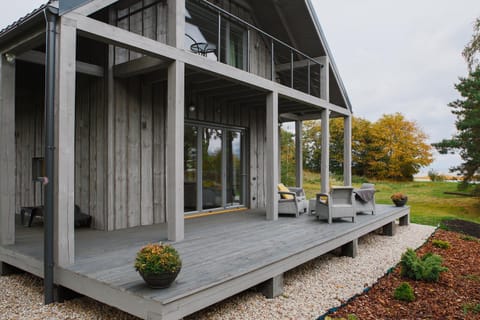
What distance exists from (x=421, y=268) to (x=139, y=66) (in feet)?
16.0

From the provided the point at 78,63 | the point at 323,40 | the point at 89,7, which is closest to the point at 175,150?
the point at 89,7

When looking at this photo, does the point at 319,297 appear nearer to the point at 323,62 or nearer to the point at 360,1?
the point at 323,62

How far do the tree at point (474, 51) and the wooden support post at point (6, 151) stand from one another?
13693mm

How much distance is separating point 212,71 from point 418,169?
18008 millimetres

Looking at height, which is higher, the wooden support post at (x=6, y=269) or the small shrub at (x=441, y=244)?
the wooden support post at (x=6, y=269)

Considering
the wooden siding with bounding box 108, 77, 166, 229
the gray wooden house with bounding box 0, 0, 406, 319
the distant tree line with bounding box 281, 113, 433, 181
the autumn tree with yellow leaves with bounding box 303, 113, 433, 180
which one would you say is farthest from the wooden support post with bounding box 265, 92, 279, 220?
the autumn tree with yellow leaves with bounding box 303, 113, 433, 180

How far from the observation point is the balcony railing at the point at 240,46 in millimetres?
6629

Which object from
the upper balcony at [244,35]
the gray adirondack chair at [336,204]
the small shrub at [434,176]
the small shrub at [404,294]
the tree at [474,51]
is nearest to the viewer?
the small shrub at [404,294]

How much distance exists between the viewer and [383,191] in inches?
639

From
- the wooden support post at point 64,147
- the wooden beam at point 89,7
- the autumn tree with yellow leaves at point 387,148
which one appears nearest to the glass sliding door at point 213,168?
the wooden beam at point 89,7

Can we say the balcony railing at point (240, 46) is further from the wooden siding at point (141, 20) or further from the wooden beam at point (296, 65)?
the wooden siding at point (141, 20)

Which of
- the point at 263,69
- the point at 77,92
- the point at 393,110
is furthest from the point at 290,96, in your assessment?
the point at 393,110

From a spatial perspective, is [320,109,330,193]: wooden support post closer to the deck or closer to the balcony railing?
the balcony railing

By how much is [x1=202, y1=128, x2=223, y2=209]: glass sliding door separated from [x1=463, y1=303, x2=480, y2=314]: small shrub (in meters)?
4.90
